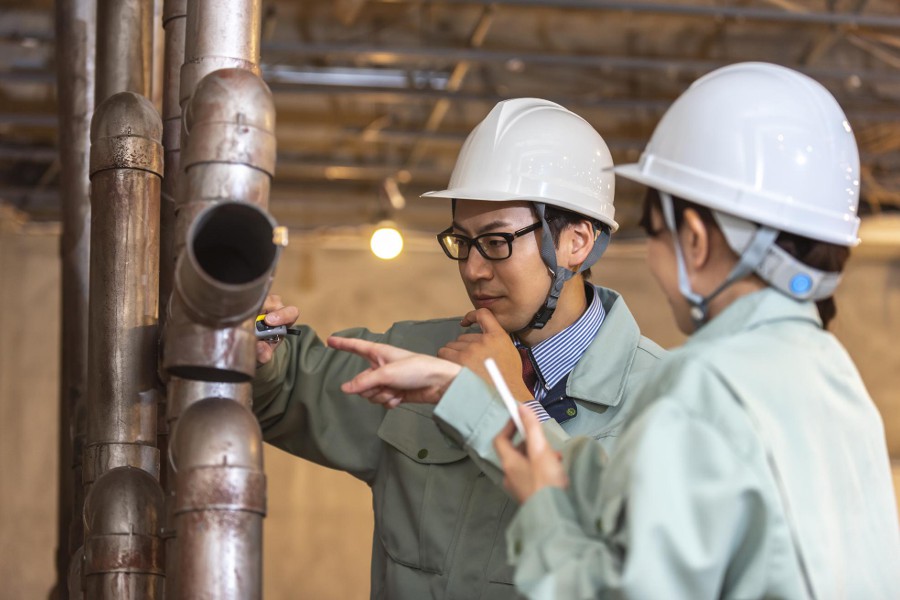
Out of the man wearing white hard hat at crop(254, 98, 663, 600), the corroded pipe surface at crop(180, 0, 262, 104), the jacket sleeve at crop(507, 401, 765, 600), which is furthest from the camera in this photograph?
the man wearing white hard hat at crop(254, 98, 663, 600)

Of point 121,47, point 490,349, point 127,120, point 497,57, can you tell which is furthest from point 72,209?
point 497,57

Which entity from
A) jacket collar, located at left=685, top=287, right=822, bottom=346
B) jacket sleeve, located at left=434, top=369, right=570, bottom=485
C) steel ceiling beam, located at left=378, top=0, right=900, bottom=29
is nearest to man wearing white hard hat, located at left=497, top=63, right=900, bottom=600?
jacket collar, located at left=685, top=287, right=822, bottom=346

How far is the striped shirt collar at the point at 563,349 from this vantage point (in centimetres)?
289

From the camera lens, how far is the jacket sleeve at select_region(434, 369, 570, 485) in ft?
6.83

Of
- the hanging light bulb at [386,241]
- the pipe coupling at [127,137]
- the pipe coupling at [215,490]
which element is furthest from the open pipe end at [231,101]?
the hanging light bulb at [386,241]

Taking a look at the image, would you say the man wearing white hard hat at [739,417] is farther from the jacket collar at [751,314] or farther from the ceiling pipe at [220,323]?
the ceiling pipe at [220,323]

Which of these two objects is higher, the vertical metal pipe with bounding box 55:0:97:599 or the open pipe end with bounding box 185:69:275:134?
the vertical metal pipe with bounding box 55:0:97:599

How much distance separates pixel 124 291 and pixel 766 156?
1.36 m

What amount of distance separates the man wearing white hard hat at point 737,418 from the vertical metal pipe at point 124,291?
30.0 inches

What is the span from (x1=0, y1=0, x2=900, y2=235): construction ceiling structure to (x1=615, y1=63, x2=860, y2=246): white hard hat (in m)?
4.52

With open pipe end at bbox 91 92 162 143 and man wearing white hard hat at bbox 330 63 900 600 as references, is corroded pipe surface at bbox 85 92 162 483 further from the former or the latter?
man wearing white hard hat at bbox 330 63 900 600

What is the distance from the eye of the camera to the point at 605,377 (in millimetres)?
2803

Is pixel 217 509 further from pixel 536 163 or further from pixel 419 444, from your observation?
pixel 536 163

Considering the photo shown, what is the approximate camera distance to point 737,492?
1.59 m
